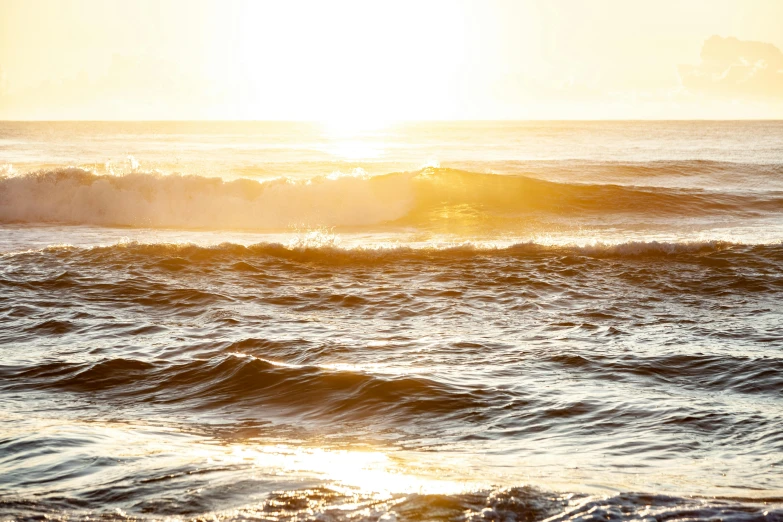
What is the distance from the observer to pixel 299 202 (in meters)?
24.4

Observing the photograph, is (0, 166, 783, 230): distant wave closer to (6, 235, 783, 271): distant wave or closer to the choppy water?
the choppy water

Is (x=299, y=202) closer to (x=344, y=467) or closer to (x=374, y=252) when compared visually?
(x=374, y=252)

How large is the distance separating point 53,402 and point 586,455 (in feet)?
16.4

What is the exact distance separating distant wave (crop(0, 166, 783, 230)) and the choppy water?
209 cm

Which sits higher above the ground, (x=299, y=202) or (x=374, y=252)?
(x=299, y=202)

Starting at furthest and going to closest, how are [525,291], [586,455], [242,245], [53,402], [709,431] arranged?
[242,245] < [525,291] < [53,402] < [709,431] < [586,455]

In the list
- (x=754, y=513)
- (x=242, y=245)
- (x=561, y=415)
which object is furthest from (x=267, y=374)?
(x=242, y=245)

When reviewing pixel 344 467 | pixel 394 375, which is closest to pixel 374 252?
pixel 394 375

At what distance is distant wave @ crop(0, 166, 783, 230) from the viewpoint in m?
23.6

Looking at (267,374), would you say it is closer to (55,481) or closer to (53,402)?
(53,402)

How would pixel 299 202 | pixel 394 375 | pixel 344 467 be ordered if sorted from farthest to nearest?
pixel 299 202 → pixel 394 375 → pixel 344 467

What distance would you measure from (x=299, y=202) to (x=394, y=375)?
16.9 metres

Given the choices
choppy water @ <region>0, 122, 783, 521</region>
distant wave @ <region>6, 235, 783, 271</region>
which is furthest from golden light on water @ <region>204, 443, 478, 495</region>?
distant wave @ <region>6, 235, 783, 271</region>

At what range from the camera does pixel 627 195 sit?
26.1 metres
